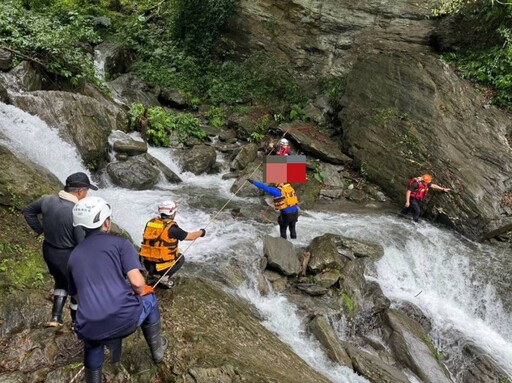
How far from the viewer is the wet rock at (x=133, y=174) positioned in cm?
1234

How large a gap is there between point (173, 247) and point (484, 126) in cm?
1241

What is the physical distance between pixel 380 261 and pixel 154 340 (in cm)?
732

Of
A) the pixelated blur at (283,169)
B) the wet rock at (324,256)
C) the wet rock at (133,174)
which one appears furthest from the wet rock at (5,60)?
the wet rock at (324,256)

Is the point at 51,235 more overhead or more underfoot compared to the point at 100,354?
more overhead

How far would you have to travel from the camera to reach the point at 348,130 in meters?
15.6

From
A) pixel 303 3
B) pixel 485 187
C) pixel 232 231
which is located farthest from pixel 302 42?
pixel 232 231

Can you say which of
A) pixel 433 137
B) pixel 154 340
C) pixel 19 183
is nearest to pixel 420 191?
pixel 433 137

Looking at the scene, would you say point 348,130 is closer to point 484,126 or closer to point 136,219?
point 484,126

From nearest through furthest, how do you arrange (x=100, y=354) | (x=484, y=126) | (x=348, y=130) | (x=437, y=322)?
(x=100, y=354)
(x=437, y=322)
(x=484, y=126)
(x=348, y=130)

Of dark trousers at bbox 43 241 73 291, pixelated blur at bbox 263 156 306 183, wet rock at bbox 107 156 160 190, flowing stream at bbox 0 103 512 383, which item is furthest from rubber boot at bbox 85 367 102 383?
wet rock at bbox 107 156 160 190

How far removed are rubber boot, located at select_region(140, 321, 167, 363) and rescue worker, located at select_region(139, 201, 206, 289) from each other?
1.51 m

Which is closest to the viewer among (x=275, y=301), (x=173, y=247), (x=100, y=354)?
(x=100, y=354)

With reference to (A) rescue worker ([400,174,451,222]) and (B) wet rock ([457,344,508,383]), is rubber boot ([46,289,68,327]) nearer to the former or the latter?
(B) wet rock ([457,344,508,383])

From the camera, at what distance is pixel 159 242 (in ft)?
18.5
